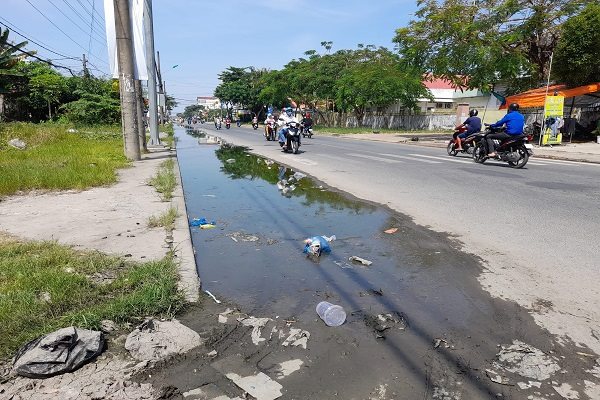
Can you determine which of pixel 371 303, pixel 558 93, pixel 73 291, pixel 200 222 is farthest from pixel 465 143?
pixel 73 291

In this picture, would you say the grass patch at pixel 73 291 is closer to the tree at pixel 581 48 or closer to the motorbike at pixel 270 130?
the motorbike at pixel 270 130

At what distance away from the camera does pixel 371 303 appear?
132 inches

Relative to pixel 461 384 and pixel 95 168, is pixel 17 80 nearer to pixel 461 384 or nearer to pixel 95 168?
pixel 95 168

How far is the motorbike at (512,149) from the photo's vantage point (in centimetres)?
1130

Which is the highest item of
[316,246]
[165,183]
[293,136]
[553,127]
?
[553,127]

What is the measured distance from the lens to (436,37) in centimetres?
2197

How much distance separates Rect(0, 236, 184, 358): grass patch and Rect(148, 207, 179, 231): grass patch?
3.73 ft

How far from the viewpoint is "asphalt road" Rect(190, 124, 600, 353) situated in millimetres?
3414

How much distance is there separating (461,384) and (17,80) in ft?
118

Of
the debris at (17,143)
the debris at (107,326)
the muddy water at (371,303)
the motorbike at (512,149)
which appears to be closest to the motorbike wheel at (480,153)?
the motorbike at (512,149)

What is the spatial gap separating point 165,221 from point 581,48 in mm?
19756

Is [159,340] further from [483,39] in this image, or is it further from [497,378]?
[483,39]

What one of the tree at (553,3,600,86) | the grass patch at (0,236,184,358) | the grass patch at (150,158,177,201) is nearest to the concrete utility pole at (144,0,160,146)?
the grass patch at (150,158,177,201)

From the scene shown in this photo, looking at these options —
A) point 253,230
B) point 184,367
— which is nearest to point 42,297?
point 184,367
